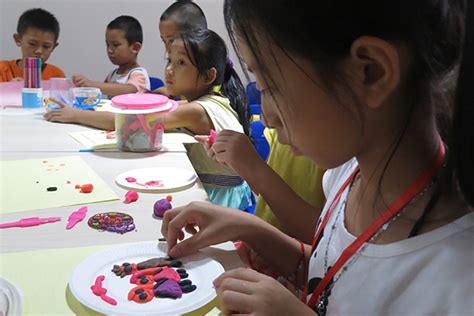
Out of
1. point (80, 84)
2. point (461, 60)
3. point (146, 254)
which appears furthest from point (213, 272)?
point (80, 84)

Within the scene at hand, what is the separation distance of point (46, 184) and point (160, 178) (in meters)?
0.23

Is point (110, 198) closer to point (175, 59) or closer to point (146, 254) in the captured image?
point (146, 254)

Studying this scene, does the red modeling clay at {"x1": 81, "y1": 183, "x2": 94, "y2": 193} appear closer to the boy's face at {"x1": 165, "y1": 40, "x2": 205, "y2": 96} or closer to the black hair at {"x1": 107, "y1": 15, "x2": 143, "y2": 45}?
the boy's face at {"x1": 165, "y1": 40, "x2": 205, "y2": 96}

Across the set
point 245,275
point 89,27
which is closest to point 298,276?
point 245,275

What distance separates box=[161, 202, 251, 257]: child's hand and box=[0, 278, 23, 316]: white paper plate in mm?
204

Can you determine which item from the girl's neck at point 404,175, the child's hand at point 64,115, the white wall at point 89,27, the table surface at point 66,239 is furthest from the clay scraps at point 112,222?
the white wall at point 89,27

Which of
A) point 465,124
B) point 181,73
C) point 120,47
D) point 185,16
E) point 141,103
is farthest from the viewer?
point 120,47

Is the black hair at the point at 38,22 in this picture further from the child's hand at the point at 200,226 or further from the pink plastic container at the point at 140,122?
the child's hand at the point at 200,226

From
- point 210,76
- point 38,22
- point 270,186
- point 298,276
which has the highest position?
point 38,22

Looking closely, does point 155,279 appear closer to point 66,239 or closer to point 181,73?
point 66,239

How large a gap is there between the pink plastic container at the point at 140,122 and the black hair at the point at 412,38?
749mm

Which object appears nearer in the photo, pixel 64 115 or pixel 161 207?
pixel 161 207

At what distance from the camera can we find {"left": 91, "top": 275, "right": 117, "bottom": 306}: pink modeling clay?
57 centimetres

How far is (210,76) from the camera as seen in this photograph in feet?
5.59
